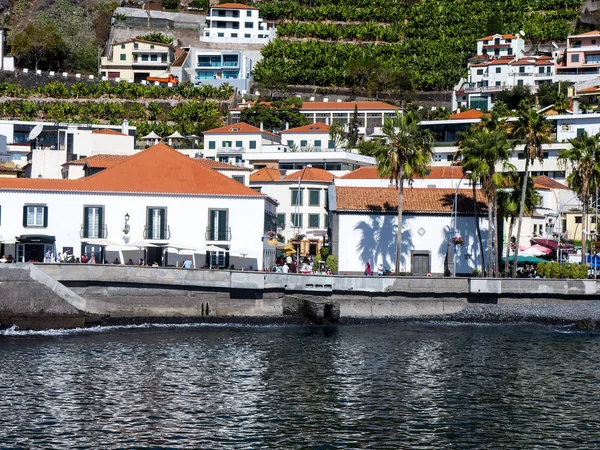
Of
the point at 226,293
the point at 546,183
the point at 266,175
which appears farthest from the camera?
the point at 546,183

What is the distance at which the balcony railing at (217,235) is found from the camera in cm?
7256

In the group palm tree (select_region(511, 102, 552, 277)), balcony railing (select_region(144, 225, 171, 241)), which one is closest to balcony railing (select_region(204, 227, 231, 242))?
balcony railing (select_region(144, 225, 171, 241))

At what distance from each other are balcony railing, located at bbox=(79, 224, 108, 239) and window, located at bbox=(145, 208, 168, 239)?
8.65ft

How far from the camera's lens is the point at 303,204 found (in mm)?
99750

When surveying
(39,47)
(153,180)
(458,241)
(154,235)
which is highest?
(39,47)

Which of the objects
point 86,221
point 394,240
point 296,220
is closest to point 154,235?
point 86,221

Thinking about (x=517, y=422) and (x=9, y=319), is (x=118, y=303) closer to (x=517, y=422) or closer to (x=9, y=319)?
(x=9, y=319)

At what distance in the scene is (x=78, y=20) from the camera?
620 ft

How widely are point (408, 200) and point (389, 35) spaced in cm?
9765

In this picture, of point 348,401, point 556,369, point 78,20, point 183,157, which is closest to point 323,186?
point 183,157

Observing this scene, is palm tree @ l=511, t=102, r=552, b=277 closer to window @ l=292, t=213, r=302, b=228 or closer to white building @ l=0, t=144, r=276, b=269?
white building @ l=0, t=144, r=276, b=269

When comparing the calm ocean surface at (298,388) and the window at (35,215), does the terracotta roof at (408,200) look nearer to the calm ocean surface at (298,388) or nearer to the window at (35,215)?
the calm ocean surface at (298,388)

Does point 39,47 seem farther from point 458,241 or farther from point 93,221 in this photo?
point 458,241

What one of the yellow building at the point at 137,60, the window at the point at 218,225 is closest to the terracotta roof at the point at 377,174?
the window at the point at 218,225
